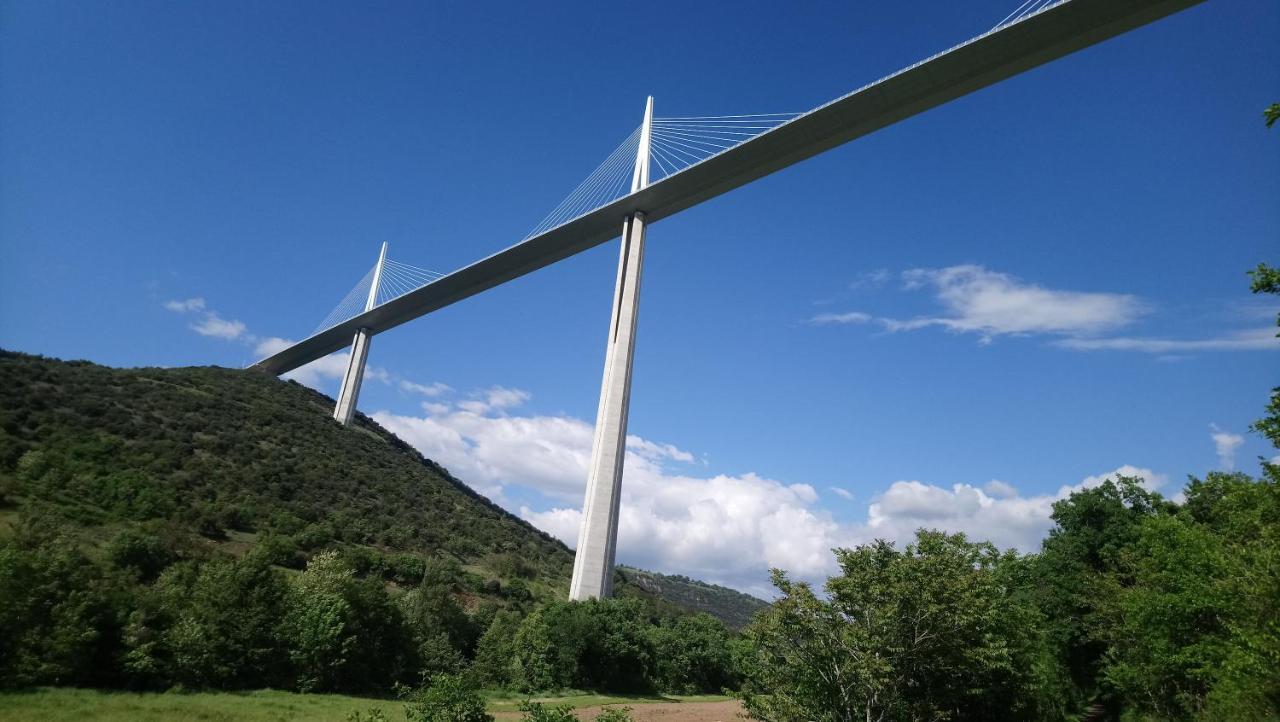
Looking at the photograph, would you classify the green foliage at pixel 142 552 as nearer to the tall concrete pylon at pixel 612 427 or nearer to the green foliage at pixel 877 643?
the tall concrete pylon at pixel 612 427

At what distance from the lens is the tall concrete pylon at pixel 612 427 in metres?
29.3

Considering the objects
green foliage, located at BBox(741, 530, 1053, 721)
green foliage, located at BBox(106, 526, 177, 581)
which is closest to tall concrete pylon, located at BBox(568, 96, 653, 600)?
green foliage, located at BBox(741, 530, 1053, 721)

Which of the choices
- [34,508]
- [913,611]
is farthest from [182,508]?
[913,611]

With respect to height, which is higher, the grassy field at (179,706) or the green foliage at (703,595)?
the green foliage at (703,595)

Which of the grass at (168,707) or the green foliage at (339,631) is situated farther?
the green foliage at (339,631)

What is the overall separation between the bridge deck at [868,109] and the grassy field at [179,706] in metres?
23.4

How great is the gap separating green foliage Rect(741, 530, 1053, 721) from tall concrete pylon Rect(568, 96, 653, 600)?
43.4ft

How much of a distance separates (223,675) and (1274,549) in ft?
78.7

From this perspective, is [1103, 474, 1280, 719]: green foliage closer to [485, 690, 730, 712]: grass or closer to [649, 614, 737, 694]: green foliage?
[485, 690, 730, 712]: grass

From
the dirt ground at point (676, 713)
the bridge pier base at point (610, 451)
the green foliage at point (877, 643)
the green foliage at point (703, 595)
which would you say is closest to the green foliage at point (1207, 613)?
the green foliage at point (877, 643)

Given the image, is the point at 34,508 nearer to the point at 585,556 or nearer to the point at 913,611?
the point at 585,556

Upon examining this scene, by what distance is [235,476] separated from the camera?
38.9 metres

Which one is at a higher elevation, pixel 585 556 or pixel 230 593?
pixel 585 556

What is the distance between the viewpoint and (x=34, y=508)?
78.7 ft
